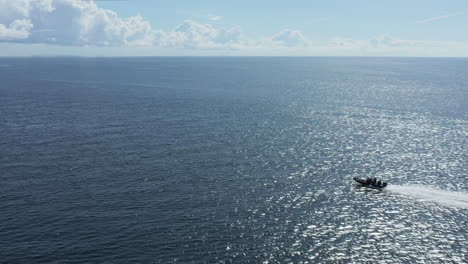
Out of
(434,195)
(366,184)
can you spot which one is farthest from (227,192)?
(434,195)

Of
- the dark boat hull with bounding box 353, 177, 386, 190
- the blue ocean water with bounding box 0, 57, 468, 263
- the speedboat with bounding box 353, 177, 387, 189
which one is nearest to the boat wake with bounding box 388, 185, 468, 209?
the blue ocean water with bounding box 0, 57, 468, 263

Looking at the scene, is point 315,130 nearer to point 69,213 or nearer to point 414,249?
point 414,249

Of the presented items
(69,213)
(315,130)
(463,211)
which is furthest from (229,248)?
(315,130)

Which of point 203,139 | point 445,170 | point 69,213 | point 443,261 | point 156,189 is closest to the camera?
point 443,261

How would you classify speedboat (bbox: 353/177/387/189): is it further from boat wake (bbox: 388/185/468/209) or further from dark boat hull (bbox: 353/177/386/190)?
boat wake (bbox: 388/185/468/209)

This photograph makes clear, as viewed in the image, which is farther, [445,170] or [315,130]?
[315,130]

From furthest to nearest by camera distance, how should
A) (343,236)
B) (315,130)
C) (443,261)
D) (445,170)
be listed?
1. (315,130)
2. (445,170)
3. (343,236)
4. (443,261)

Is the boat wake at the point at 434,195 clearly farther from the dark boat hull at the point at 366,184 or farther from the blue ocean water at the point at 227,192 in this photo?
the dark boat hull at the point at 366,184
